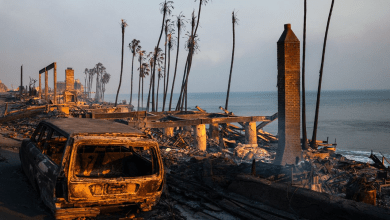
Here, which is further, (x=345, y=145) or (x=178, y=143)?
(x=345, y=145)

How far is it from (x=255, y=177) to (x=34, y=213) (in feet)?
15.0

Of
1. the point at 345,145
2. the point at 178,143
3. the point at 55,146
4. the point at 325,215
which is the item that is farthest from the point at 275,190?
the point at 345,145

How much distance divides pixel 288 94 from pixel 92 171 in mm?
8120

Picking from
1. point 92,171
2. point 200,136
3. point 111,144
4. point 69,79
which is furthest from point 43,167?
point 69,79

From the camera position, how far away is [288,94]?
37.9 feet

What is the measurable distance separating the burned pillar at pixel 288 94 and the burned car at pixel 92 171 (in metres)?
7.13

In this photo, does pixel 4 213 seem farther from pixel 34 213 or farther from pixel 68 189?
pixel 68 189

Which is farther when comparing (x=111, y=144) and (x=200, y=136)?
(x=200, y=136)

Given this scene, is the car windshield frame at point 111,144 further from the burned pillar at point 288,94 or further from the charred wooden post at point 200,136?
the charred wooden post at point 200,136

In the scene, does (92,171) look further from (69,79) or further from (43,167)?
(69,79)

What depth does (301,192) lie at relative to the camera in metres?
5.79

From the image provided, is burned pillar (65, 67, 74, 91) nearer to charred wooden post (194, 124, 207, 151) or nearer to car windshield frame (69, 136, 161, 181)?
charred wooden post (194, 124, 207, 151)

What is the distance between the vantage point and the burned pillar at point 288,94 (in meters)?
11.5

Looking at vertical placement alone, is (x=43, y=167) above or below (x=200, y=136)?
above
